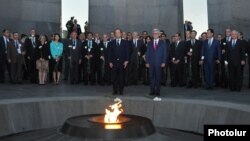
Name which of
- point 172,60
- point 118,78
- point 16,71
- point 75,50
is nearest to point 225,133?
point 118,78

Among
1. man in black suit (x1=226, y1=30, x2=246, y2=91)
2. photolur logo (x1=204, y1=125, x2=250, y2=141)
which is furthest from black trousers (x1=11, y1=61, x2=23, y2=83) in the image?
photolur logo (x1=204, y1=125, x2=250, y2=141)

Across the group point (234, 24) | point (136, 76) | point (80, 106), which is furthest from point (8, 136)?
point (234, 24)

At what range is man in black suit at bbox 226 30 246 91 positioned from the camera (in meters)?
14.2

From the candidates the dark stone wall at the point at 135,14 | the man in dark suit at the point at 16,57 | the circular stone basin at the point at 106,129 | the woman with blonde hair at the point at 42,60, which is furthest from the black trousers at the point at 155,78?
the dark stone wall at the point at 135,14

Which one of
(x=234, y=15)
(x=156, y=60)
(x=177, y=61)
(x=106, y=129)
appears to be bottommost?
(x=106, y=129)

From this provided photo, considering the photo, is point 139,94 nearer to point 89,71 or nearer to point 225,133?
point 89,71

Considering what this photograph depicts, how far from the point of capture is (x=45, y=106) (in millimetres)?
9672

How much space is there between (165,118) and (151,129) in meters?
2.05

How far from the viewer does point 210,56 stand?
14.6m

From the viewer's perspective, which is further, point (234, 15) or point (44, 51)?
→ point (234, 15)

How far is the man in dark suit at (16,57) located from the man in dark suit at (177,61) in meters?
5.87

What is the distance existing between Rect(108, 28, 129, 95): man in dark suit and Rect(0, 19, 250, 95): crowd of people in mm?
2163

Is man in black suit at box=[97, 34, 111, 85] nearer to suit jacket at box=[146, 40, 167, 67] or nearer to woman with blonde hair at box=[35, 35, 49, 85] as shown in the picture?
woman with blonde hair at box=[35, 35, 49, 85]

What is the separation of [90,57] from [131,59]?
160 centimetres
